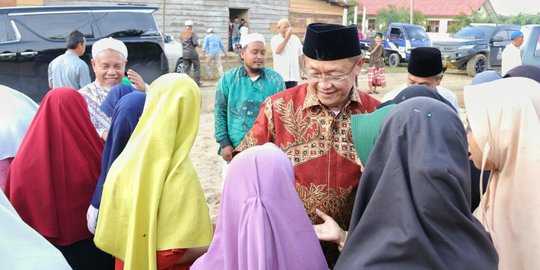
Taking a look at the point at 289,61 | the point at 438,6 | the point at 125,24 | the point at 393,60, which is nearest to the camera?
the point at 289,61

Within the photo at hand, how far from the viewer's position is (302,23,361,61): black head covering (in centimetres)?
254

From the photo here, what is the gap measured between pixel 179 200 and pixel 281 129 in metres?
0.65

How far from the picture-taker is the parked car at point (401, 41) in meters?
21.9

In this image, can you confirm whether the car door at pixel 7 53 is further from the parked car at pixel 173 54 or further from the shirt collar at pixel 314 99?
the shirt collar at pixel 314 99

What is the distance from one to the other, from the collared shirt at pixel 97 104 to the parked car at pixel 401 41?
62.6 feet

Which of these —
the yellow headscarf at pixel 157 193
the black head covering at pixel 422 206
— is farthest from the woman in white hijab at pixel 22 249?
the black head covering at pixel 422 206

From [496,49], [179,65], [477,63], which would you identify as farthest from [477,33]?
[179,65]

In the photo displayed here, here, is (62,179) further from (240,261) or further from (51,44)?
(51,44)

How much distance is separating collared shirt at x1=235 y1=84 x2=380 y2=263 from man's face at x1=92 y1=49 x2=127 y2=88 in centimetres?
199

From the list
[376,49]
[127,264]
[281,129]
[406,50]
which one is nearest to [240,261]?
[127,264]

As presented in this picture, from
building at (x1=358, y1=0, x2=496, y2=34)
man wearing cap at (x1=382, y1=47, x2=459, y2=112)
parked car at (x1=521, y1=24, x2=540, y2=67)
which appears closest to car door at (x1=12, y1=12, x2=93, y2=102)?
man wearing cap at (x1=382, y1=47, x2=459, y2=112)

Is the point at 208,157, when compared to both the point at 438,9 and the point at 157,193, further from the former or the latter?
the point at 438,9

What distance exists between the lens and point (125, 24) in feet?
33.0

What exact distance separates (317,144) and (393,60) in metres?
21.1
